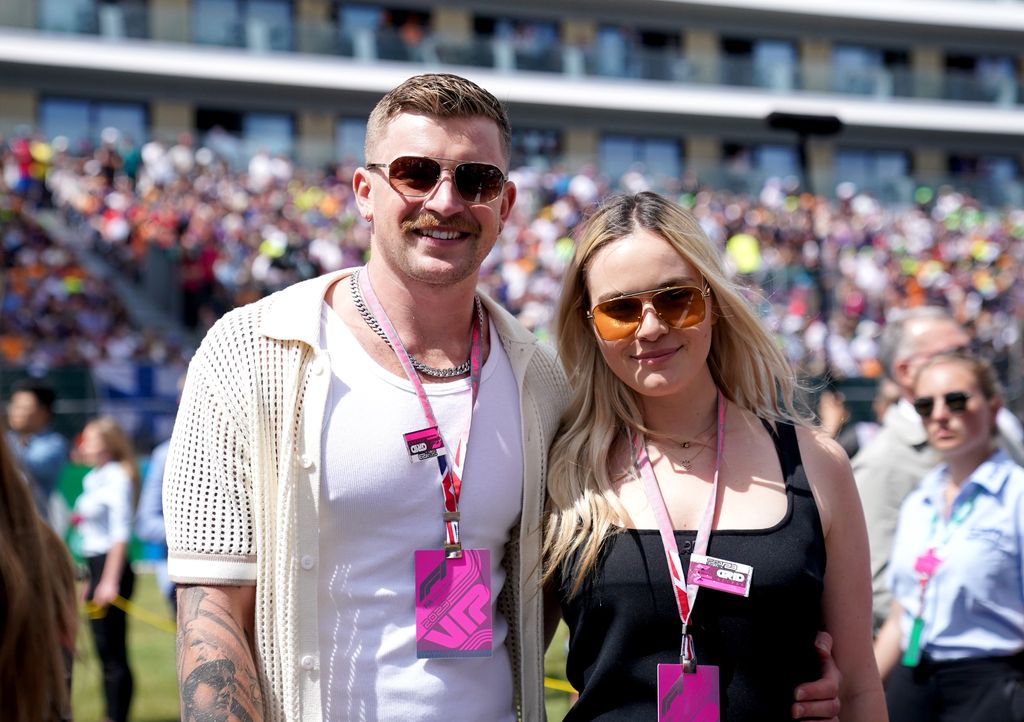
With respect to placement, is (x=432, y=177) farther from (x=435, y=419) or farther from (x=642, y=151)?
(x=642, y=151)

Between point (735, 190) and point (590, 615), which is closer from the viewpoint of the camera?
point (590, 615)

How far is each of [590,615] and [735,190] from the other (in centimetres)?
2365

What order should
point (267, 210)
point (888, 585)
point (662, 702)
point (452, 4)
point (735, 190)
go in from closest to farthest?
point (662, 702)
point (888, 585)
point (267, 210)
point (735, 190)
point (452, 4)

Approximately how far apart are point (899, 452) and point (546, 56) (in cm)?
2711

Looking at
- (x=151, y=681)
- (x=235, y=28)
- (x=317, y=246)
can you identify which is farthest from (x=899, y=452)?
(x=235, y=28)

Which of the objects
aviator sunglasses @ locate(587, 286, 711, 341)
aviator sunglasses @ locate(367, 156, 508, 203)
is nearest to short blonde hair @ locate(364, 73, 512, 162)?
aviator sunglasses @ locate(367, 156, 508, 203)

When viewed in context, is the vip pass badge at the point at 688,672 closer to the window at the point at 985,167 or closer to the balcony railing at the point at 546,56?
the balcony railing at the point at 546,56

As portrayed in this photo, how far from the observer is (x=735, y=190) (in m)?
25.2

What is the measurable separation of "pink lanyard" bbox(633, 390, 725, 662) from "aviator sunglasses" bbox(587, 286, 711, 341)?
0.27 m

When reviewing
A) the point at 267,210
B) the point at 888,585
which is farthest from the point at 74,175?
the point at 888,585

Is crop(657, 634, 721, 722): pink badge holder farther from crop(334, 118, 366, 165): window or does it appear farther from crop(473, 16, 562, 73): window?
crop(473, 16, 562, 73): window

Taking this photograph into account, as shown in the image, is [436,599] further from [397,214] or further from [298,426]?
[397,214]

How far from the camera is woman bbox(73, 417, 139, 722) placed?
6.30 m

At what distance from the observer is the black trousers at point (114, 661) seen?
6.26 metres
